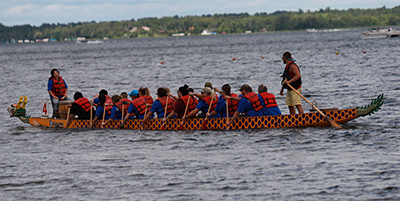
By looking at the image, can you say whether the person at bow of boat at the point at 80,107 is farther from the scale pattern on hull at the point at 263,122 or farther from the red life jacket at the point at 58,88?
the scale pattern on hull at the point at 263,122

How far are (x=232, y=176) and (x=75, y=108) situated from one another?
9.57 m

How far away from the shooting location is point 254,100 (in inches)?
Answer: 635

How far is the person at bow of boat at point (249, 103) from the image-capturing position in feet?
52.8

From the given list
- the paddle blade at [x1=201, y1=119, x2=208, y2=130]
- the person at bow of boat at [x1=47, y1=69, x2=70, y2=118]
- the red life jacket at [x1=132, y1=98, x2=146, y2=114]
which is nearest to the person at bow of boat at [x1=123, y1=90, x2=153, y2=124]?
the red life jacket at [x1=132, y1=98, x2=146, y2=114]

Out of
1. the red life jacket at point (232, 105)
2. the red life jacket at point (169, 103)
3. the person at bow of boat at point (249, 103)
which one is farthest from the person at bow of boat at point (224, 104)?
the red life jacket at point (169, 103)

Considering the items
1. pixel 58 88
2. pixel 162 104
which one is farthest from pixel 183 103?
pixel 58 88

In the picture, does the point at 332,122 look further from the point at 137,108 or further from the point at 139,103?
the point at 137,108

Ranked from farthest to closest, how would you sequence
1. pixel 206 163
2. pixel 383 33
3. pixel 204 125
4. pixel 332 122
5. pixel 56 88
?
pixel 383 33
pixel 56 88
pixel 204 125
pixel 332 122
pixel 206 163

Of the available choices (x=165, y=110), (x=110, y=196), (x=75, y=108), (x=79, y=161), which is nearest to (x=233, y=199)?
(x=110, y=196)

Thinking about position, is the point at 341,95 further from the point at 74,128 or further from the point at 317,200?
the point at 317,200

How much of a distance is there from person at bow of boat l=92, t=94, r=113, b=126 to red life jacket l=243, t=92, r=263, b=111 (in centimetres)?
579

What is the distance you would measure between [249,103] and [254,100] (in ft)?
0.63

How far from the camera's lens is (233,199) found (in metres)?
10.4

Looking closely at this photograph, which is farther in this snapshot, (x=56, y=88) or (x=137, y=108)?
(x=56, y=88)
